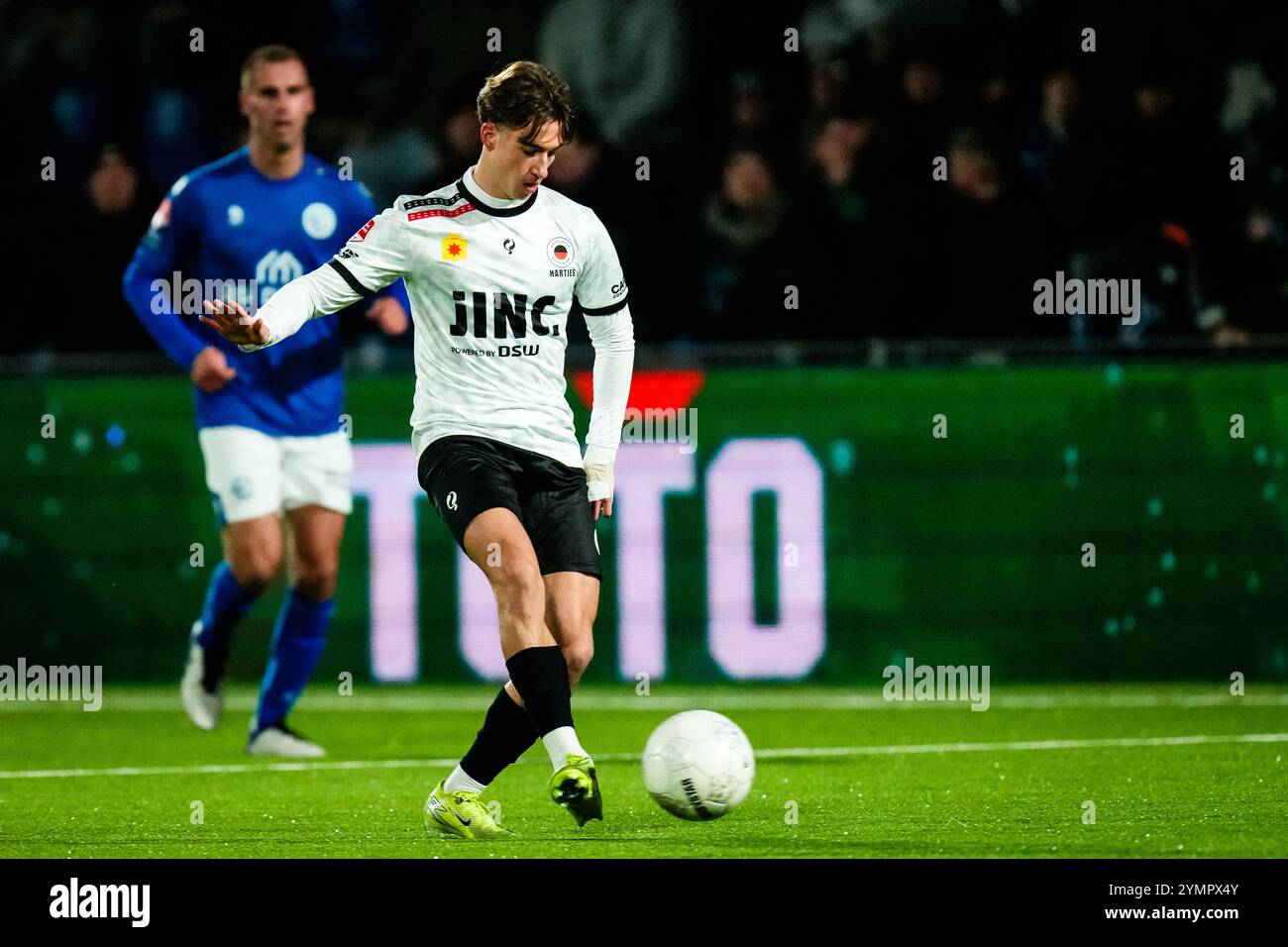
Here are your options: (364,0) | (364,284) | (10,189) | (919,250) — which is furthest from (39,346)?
(364,284)

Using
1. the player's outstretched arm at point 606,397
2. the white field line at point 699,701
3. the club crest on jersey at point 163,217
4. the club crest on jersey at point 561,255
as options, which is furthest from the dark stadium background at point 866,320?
the club crest on jersey at point 561,255

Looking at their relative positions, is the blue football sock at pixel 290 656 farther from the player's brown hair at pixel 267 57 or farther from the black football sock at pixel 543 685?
the black football sock at pixel 543 685

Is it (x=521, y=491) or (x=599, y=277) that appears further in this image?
(x=599, y=277)

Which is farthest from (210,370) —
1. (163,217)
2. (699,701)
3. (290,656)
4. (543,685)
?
(699,701)

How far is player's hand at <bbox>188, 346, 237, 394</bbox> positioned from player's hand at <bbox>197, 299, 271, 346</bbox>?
2.27 m

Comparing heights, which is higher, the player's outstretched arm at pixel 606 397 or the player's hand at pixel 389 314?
the player's hand at pixel 389 314

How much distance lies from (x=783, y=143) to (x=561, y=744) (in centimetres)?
632

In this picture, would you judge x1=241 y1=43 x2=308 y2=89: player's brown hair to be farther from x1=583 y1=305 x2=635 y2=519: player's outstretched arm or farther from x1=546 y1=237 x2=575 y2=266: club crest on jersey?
x1=546 y1=237 x2=575 y2=266: club crest on jersey

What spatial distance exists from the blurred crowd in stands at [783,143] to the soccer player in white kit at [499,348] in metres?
4.76

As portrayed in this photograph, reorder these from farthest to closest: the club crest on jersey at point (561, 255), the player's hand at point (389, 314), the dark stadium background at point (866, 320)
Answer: the dark stadium background at point (866, 320), the player's hand at point (389, 314), the club crest on jersey at point (561, 255)

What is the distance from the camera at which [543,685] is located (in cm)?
565

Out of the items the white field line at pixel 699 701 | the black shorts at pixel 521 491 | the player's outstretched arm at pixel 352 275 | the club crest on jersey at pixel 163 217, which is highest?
the club crest on jersey at pixel 163 217

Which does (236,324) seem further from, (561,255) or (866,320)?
(866,320)

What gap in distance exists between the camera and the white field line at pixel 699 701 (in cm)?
952
